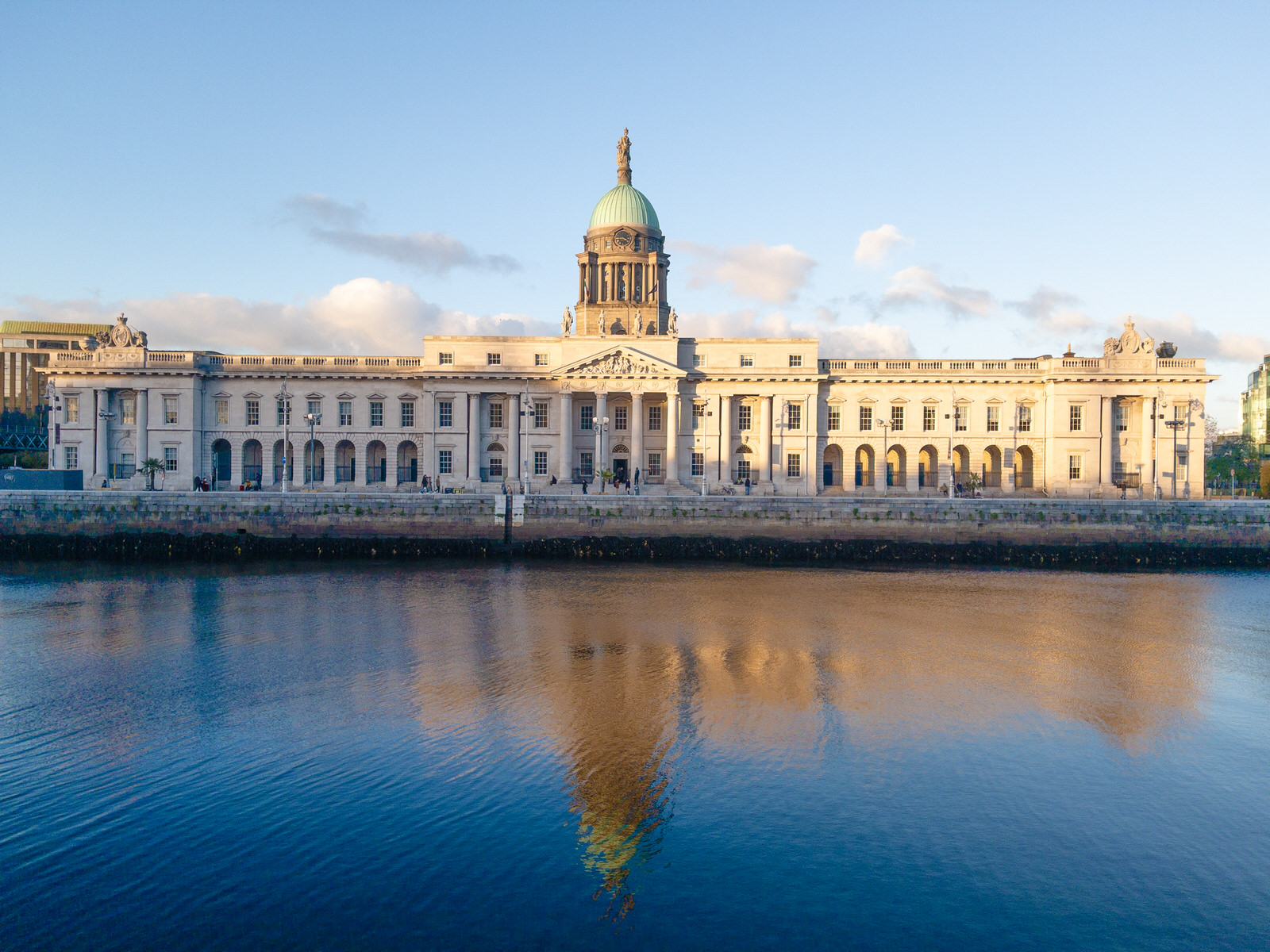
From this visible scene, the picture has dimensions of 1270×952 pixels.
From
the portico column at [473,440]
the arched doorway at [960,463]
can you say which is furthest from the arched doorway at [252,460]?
the arched doorway at [960,463]

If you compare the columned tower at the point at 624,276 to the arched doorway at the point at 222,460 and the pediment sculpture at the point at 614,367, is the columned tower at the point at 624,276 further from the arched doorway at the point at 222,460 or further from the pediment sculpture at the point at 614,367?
the arched doorway at the point at 222,460

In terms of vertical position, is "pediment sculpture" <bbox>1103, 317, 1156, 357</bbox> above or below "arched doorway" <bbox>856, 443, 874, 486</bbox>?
above

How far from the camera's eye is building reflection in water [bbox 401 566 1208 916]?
1532 centimetres

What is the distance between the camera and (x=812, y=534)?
148 feet

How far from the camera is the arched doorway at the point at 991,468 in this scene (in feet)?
222

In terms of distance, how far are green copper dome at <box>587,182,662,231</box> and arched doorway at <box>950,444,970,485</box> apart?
34.3 meters

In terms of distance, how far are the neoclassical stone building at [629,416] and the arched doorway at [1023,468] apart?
0.99 ft

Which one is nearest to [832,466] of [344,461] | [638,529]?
[638,529]

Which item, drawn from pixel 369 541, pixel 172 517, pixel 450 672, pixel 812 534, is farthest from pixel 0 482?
pixel 812 534

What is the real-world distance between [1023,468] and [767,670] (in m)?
54.6

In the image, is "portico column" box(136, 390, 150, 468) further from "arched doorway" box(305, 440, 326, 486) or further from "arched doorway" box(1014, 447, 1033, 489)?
"arched doorway" box(1014, 447, 1033, 489)

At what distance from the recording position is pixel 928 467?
68688 millimetres

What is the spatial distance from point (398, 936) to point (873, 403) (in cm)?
6242

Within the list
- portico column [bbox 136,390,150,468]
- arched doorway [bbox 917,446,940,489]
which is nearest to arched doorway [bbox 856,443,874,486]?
arched doorway [bbox 917,446,940,489]
